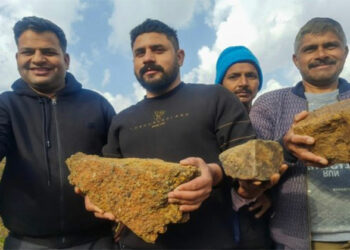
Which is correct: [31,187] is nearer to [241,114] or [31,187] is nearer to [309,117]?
[241,114]

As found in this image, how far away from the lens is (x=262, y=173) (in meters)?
2.30

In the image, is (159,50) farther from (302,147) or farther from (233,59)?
(302,147)

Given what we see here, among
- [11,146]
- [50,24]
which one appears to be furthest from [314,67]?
[11,146]

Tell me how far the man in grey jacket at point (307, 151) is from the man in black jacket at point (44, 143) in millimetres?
1901

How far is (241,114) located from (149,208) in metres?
1.20

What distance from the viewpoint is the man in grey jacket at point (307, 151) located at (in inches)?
111

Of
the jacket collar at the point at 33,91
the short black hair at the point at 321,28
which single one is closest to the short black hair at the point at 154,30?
→ the jacket collar at the point at 33,91

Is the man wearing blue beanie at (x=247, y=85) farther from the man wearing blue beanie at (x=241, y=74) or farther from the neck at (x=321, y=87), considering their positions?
the neck at (x=321, y=87)

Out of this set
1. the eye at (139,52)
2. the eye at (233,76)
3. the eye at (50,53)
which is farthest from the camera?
the eye at (233,76)

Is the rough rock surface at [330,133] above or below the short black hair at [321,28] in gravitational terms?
below

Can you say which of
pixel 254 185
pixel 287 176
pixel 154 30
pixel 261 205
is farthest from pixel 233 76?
pixel 254 185

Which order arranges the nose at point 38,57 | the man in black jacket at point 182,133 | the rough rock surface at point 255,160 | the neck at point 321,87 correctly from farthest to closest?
the nose at point 38,57
the neck at point 321,87
the man in black jacket at point 182,133
the rough rock surface at point 255,160

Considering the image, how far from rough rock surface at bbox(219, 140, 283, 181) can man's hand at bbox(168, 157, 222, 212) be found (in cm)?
20

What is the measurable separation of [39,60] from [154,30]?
134 centimetres
